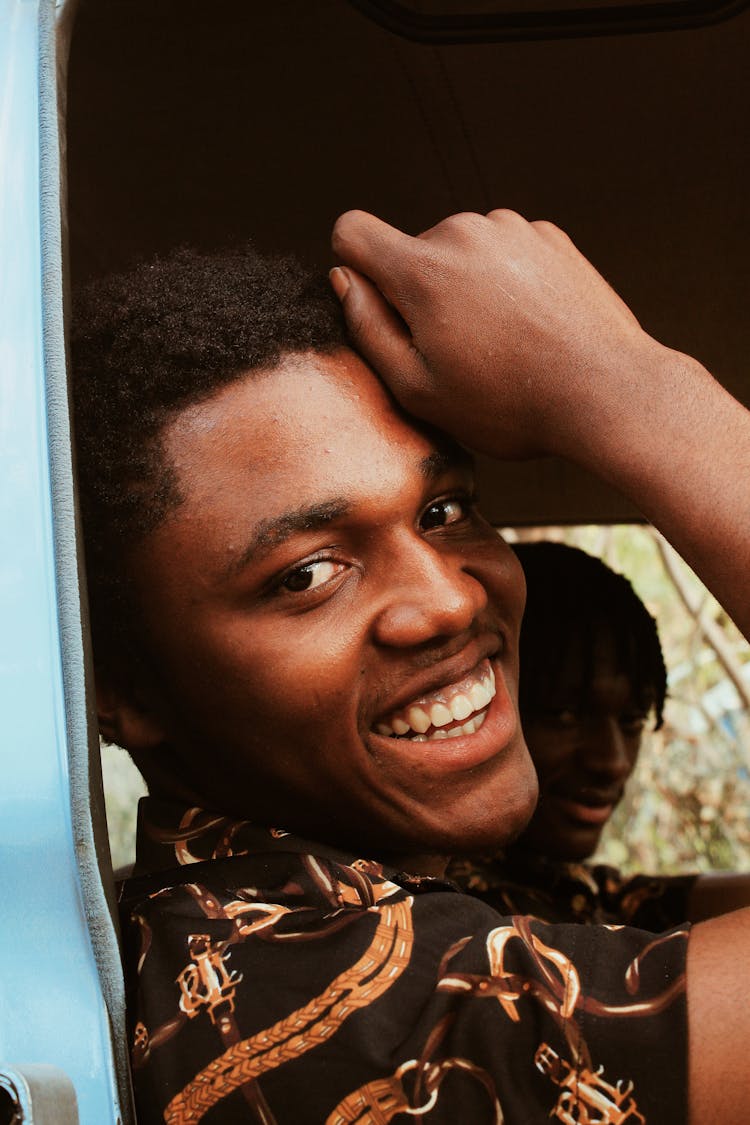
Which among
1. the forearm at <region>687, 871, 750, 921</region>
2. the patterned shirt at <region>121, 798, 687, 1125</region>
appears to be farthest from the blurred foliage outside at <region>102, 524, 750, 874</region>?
the patterned shirt at <region>121, 798, 687, 1125</region>

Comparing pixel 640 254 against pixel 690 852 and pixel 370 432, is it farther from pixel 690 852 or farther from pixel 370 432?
pixel 690 852

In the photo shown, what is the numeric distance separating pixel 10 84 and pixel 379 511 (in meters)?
0.64

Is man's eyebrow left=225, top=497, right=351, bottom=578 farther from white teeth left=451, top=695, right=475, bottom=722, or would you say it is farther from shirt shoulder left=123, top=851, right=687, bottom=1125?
shirt shoulder left=123, top=851, right=687, bottom=1125

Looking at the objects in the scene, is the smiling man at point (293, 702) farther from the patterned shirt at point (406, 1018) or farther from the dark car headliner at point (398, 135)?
the dark car headliner at point (398, 135)

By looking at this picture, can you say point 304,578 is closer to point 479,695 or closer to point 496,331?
point 479,695


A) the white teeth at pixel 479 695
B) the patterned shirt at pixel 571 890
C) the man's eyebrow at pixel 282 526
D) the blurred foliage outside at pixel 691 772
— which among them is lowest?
the blurred foliage outside at pixel 691 772

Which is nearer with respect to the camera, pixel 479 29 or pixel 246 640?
pixel 246 640

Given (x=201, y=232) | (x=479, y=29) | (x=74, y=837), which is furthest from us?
(x=201, y=232)

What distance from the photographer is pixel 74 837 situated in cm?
119

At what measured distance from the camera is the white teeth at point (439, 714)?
1.61 metres

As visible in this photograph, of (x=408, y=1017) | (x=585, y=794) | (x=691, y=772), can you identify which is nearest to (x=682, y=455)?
Answer: (x=408, y=1017)

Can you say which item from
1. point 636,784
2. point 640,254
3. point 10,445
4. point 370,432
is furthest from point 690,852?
point 10,445

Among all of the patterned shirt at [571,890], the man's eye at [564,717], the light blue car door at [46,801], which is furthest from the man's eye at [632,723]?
the light blue car door at [46,801]

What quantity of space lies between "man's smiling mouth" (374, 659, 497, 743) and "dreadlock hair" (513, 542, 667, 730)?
1.29 m
